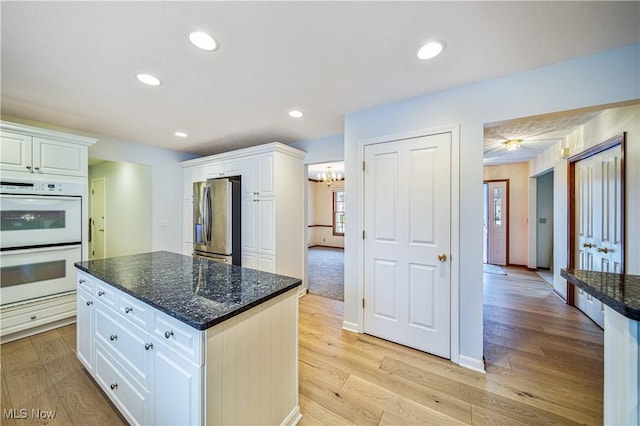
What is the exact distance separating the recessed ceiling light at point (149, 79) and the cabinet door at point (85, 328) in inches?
68.3

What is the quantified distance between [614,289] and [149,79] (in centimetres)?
308

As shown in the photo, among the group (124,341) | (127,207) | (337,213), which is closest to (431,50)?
(124,341)

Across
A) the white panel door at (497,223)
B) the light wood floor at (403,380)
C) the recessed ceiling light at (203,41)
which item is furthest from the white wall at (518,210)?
the recessed ceiling light at (203,41)

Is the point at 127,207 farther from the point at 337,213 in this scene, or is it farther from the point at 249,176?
the point at 337,213

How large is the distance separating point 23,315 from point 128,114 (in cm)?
233

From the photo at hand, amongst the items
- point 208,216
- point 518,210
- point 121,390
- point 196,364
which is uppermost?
point 518,210

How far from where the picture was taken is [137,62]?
1722 millimetres

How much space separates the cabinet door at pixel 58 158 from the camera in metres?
2.52

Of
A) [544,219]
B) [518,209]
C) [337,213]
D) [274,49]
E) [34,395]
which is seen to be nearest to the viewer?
[274,49]

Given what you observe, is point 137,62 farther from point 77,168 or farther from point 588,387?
point 588,387

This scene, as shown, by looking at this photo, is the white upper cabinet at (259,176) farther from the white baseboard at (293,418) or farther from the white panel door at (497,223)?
the white panel door at (497,223)

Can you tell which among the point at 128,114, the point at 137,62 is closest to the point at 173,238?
the point at 128,114

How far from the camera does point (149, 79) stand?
195cm

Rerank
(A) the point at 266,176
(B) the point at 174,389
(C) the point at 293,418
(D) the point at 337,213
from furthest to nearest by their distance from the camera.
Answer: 1. (D) the point at 337,213
2. (A) the point at 266,176
3. (C) the point at 293,418
4. (B) the point at 174,389
